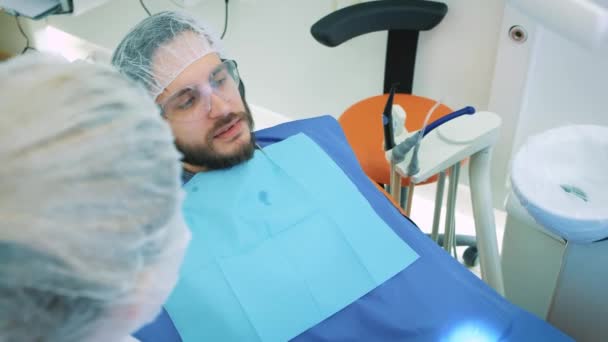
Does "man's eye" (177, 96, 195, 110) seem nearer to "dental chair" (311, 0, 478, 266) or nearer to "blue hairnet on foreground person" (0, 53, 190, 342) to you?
"dental chair" (311, 0, 478, 266)

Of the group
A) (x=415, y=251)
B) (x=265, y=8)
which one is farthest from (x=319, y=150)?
(x=265, y=8)

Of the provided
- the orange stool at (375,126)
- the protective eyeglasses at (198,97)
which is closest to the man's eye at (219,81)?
the protective eyeglasses at (198,97)

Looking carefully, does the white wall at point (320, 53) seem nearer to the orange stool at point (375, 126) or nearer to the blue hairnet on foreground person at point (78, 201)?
the orange stool at point (375, 126)

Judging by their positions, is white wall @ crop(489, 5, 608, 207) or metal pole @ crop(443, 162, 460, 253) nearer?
metal pole @ crop(443, 162, 460, 253)

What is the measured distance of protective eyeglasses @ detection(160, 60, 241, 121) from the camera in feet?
3.93

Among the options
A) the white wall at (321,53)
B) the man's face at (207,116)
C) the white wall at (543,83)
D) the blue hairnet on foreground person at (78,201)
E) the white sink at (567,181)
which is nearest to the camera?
the blue hairnet on foreground person at (78,201)

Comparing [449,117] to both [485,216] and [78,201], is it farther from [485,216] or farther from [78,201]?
[78,201]

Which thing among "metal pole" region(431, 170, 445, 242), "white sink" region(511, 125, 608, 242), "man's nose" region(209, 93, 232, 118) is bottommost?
"metal pole" region(431, 170, 445, 242)

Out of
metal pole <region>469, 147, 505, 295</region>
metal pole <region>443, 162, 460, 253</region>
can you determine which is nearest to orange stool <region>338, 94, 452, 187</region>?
metal pole <region>443, 162, 460, 253</region>

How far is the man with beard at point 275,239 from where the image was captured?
1070 mm

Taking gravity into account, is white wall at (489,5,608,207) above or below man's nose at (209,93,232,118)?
below

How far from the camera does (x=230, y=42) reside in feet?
7.55

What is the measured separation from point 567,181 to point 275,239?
536 millimetres

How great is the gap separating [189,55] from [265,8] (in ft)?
3.13
